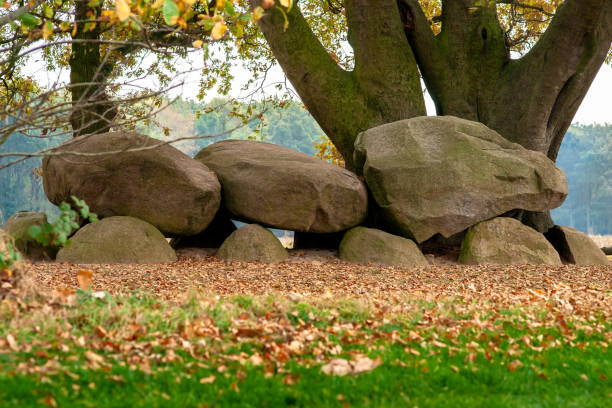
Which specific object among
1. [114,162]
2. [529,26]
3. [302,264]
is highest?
[529,26]

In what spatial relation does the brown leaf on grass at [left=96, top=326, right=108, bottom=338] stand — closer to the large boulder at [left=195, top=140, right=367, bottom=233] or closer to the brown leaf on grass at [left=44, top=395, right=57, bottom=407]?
the brown leaf on grass at [left=44, top=395, right=57, bottom=407]

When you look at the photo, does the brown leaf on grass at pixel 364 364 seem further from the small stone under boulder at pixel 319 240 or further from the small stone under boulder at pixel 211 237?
the small stone under boulder at pixel 211 237

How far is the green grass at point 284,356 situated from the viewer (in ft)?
10.4

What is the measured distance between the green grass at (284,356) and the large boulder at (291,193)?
4.68 metres

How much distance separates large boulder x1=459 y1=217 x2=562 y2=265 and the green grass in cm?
484

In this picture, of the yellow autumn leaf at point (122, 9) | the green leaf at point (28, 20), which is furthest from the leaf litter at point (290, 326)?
the yellow autumn leaf at point (122, 9)

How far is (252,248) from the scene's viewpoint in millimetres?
9523

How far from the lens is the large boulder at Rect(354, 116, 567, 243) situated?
9906 mm

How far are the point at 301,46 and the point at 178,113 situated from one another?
60.7 meters

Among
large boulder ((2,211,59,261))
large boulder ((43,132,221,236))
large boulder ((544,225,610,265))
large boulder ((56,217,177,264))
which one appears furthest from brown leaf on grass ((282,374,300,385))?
large boulder ((544,225,610,265))

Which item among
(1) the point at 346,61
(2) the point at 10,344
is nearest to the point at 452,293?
(2) the point at 10,344

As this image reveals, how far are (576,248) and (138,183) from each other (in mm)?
8399

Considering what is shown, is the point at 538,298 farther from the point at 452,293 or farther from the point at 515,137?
the point at 515,137

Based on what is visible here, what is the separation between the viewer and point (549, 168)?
10547 mm
